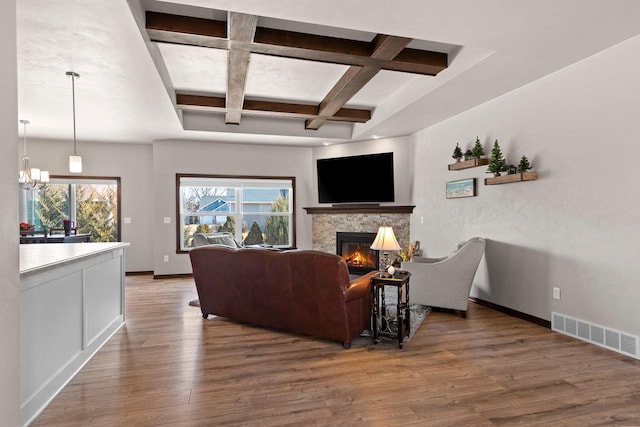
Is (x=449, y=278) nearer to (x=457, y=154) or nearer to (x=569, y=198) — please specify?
(x=569, y=198)

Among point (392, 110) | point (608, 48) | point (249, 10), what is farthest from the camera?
point (392, 110)

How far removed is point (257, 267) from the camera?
11.9ft

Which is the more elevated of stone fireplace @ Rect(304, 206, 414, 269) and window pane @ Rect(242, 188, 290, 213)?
window pane @ Rect(242, 188, 290, 213)

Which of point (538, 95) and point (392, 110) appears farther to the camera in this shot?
point (392, 110)

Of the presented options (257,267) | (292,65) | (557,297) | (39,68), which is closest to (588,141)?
(557,297)

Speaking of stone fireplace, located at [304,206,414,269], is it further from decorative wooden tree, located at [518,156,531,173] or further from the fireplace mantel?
decorative wooden tree, located at [518,156,531,173]

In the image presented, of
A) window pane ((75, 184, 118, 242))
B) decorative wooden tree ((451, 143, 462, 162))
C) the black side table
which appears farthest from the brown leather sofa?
window pane ((75, 184, 118, 242))

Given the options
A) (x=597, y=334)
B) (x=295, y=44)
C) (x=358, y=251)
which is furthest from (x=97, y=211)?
(x=597, y=334)

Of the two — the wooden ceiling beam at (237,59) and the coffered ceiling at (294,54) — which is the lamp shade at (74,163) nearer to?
the coffered ceiling at (294,54)

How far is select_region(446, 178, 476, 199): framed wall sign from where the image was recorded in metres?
5.04

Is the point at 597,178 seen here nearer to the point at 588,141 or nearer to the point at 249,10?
the point at 588,141

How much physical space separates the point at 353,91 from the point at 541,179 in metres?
2.41

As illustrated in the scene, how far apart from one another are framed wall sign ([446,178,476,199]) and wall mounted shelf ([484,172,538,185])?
0.41 metres

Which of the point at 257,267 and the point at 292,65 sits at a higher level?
the point at 292,65
